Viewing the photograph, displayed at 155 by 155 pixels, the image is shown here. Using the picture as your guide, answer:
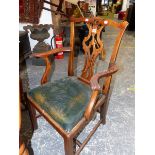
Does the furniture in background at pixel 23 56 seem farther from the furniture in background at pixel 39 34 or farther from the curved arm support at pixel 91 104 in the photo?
the curved arm support at pixel 91 104

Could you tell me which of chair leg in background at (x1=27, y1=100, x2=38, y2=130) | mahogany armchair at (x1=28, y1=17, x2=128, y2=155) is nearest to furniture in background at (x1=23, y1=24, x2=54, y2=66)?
mahogany armchair at (x1=28, y1=17, x2=128, y2=155)

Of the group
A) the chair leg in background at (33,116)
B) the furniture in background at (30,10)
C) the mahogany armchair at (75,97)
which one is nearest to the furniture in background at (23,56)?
the furniture in background at (30,10)

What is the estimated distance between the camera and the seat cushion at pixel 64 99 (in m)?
1.09

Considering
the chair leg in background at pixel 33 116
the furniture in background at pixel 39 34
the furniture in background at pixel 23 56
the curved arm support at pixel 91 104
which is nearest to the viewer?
the curved arm support at pixel 91 104

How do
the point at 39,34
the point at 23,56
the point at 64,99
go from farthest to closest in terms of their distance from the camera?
the point at 39,34 < the point at 23,56 < the point at 64,99

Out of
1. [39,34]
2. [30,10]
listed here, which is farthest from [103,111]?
[30,10]

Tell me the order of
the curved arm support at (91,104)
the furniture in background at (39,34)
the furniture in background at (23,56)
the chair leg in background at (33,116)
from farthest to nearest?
the furniture in background at (39,34) < the furniture in background at (23,56) < the chair leg in background at (33,116) < the curved arm support at (91,104)

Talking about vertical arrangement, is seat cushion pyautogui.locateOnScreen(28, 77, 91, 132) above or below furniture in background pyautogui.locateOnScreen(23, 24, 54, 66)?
below

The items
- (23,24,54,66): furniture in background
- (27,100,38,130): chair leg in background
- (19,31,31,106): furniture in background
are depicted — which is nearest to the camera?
(27,100,38,130): chair leg in background

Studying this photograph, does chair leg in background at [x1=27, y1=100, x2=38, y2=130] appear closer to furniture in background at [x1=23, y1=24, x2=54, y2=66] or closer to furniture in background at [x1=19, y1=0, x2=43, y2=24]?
furniture in background at [x1=23, y1=24, x2=54, y2=66]

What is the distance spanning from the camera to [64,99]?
123 centimetres

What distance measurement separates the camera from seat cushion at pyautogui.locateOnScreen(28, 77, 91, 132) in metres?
1.09

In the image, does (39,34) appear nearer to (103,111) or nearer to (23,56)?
(23,56)
